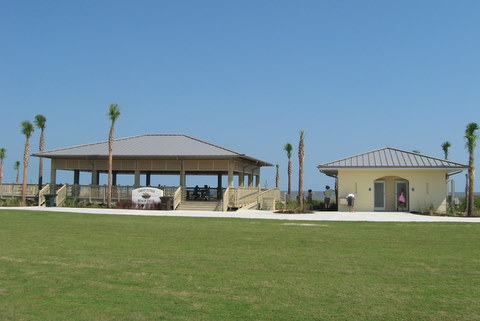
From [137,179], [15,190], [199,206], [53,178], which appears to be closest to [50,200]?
[53,178]

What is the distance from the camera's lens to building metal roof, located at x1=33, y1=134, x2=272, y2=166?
32.9 metres

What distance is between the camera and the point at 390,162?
3088 cm

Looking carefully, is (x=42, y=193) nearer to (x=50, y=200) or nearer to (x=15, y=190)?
(x=50, y=200)

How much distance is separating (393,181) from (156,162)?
50.9 feet

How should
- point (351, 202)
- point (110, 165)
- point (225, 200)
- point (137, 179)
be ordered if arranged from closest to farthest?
1. point (351, 202)
2. point (225, 200)
3. point (110, 165)
4. point (137, 179)

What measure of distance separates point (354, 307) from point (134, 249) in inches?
246

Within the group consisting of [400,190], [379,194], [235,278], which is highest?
[400,190]

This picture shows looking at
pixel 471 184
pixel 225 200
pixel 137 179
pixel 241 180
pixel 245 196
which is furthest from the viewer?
pixel 241 180

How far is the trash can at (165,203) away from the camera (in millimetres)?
30658

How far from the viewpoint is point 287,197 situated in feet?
127

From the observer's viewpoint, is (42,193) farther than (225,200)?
Yes

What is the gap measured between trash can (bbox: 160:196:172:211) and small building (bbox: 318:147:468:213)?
9304 millimetres

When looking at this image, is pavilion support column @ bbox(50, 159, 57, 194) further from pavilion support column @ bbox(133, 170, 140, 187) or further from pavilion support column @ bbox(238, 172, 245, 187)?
pavilion support column @ bbox(238, 172, 245, 187)

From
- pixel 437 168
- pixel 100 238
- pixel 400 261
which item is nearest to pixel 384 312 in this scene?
pixel 400 261
